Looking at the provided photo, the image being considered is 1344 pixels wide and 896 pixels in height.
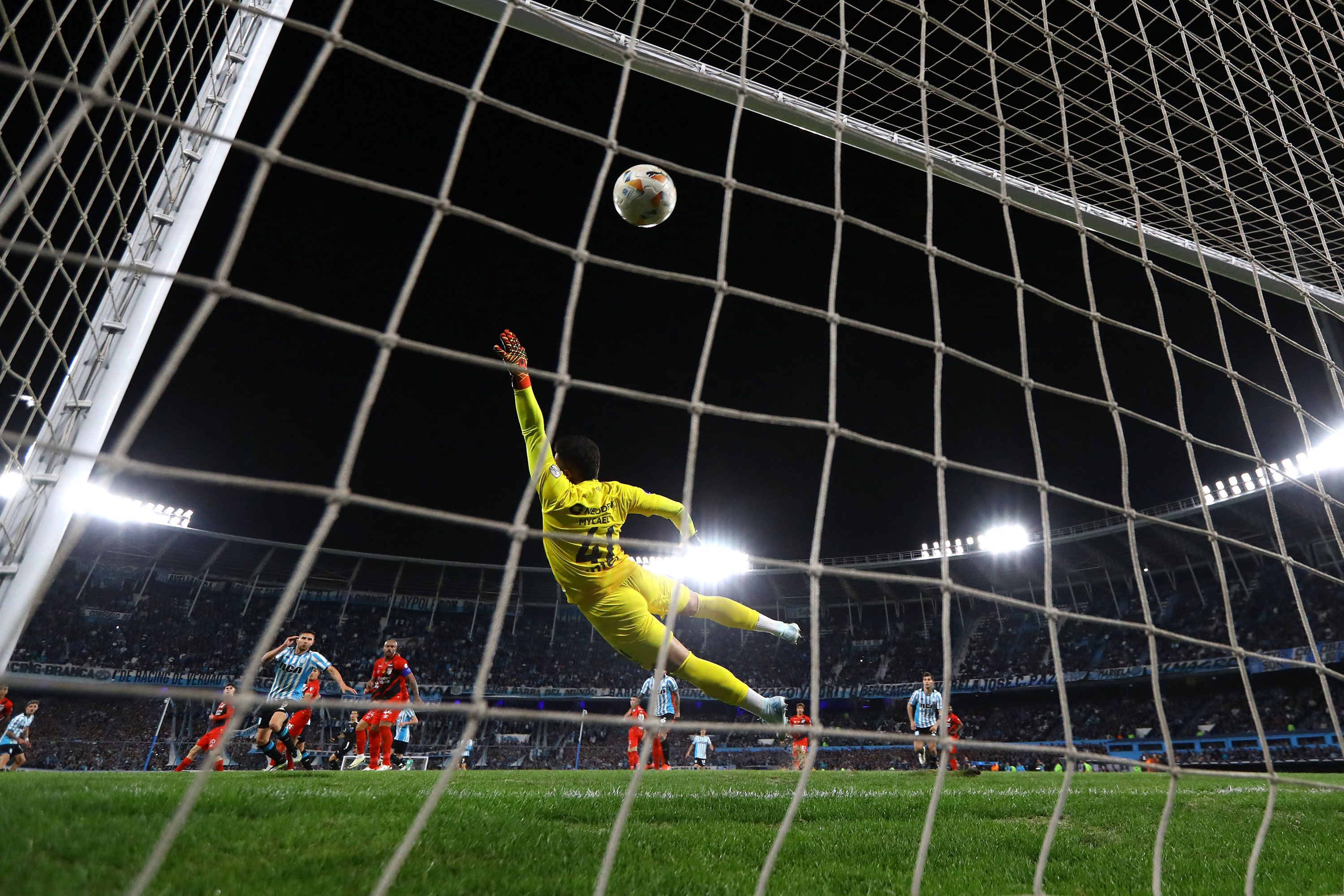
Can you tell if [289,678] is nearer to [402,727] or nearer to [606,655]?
[402,727]

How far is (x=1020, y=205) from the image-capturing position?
13.4 ft

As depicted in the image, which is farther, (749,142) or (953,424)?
(953,424)

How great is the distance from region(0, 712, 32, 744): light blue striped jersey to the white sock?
12.0 m

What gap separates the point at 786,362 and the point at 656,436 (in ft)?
16.8

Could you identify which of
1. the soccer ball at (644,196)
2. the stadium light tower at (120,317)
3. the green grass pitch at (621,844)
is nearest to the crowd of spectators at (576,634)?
the green grass pitch at (621,844)

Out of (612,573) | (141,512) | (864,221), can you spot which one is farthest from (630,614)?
(141,512)

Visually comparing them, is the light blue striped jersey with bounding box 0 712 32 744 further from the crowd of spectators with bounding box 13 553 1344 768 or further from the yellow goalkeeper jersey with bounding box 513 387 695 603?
the crowd of spectators with bounding box 13 553 1344 768

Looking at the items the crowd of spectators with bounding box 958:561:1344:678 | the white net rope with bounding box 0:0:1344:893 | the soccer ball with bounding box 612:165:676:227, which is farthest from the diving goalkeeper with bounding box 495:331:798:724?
the crowd of spectators with bounding box 958:561:1344:678

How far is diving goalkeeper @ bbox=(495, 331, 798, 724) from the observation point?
4145 millimetres

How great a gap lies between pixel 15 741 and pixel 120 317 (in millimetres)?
11135

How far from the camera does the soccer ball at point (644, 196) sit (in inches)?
187

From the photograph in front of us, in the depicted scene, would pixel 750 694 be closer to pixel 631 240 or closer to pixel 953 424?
pixel 631 240

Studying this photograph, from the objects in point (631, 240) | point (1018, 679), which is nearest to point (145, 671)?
point (631, 240)

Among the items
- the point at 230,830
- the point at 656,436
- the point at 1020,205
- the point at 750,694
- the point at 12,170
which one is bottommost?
the point at 230,830
